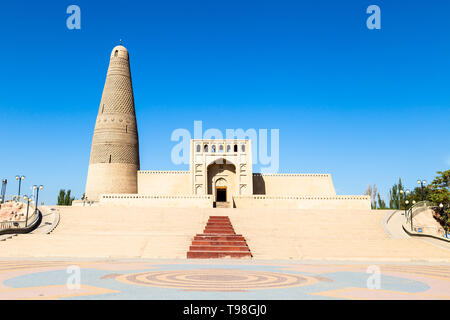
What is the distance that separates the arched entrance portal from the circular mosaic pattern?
2471 cm

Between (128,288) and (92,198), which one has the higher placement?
(92,198)

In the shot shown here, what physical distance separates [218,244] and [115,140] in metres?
19.0

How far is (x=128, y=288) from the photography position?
653cm

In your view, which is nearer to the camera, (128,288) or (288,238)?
(128,288)

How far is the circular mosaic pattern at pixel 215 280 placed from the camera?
6855 millimetres

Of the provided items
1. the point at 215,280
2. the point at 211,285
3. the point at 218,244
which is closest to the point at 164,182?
the point at 218,244

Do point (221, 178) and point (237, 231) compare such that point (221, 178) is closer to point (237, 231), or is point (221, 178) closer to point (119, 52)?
point (119, 52)

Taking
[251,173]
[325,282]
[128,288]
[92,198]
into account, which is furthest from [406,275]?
[92,198]

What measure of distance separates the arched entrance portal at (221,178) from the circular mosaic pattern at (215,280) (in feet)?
81.1

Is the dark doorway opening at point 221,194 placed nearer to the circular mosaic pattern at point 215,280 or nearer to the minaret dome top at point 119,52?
the minaret dome top at point 119,52

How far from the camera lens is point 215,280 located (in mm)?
7742

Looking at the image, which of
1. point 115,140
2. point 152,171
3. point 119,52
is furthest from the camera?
point 152,171

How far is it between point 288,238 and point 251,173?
614 inches
